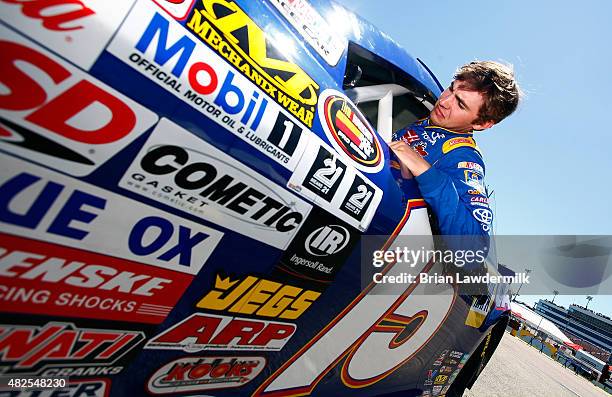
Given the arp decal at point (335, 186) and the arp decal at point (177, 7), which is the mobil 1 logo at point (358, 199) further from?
the arp decal at point (177, 7)

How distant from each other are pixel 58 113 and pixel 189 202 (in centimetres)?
29

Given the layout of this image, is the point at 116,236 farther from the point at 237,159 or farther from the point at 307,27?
the point at 307,27

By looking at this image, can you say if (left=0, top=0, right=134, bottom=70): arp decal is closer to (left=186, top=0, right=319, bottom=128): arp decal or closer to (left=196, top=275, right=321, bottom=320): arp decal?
(left=186, top=0, right=319, bottom=128): arp decal

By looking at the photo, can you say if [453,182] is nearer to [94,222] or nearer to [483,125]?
[483,125]

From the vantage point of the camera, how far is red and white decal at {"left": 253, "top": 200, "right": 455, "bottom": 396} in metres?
1.22

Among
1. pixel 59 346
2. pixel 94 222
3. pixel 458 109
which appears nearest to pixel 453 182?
pixel 458 109

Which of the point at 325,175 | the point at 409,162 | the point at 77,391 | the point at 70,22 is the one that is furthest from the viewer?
the point at 409,162

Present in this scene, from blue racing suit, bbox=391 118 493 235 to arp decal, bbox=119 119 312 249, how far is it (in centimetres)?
51

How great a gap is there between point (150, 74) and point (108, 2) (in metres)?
0.14

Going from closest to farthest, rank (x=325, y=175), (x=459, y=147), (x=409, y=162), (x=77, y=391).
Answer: (x=77, y=391) → (x=325, y=175) → (x=409, y=162) → (x=459, y=147)

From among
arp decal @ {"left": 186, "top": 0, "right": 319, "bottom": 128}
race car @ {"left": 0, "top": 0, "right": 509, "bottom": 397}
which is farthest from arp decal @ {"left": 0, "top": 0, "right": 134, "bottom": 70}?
arp decal @ {"left": 186, "top": 0, "right": 319, "bottom": 128}

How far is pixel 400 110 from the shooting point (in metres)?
1.95

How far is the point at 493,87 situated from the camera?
161 centimetres

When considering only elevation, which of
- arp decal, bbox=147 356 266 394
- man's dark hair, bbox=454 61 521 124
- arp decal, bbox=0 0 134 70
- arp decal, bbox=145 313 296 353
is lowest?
arp decal, bbox=147 356 266 394
